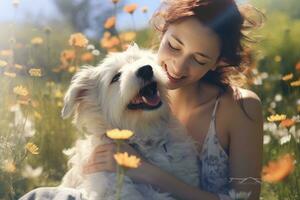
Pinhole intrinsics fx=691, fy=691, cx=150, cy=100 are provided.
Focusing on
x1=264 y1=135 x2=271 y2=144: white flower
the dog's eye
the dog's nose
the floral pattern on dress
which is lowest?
x1=264 y1=135 x2=271 y2=144: white flower

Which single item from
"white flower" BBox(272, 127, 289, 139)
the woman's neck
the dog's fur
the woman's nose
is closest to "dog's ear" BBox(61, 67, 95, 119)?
the dog's fur

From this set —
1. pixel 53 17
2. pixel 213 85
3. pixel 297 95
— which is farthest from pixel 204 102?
pixel 53 17

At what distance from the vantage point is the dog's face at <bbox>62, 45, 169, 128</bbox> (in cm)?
297

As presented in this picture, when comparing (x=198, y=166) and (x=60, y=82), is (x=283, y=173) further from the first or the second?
(x=60, y=82)

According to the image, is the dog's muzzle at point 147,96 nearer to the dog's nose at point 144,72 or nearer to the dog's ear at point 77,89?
the dog's nose at point 144,72

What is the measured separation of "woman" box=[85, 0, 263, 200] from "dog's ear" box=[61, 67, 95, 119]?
0.76 ft

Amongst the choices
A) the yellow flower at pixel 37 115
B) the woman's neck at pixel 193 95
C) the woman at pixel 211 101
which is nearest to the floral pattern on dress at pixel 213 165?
the woman at pixel 211 101

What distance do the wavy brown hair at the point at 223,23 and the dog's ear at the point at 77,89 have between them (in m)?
0.51

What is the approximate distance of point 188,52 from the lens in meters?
3.26

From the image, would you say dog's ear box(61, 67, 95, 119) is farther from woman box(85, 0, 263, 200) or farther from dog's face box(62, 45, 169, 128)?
woman box(85, 0, 263, 200)

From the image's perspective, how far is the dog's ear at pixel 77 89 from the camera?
124 inches

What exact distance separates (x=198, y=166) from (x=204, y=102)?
379mm

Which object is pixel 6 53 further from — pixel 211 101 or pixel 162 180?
pixel 162 180

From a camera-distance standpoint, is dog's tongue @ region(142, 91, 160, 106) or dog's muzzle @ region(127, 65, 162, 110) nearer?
dog's muzzle @ region(127, 65, 162, 110)
